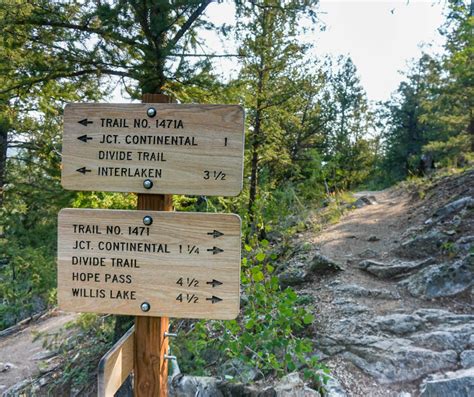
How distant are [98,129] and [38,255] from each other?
7500mm

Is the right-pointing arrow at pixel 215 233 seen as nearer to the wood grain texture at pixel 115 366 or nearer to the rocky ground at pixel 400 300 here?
the wood grain texture at pixel 115 366

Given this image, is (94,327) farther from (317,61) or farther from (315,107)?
(315,107)

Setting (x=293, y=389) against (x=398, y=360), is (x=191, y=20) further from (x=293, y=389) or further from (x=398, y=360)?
(x=398, y=360)

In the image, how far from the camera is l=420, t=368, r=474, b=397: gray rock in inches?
123

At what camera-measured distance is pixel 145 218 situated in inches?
71.3

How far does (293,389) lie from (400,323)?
1.69 meters

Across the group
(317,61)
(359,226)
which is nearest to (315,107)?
(317,61)

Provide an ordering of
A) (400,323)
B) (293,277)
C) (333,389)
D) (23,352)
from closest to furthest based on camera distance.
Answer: (333,389) → (400,323) → (293,277) → (23,352)

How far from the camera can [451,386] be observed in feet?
10.4

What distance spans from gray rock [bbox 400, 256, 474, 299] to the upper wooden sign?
4017mm

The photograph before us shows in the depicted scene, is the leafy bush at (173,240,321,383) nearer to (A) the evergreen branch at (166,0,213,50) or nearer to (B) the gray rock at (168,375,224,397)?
(B) the gray rock at (168,375,224,397)

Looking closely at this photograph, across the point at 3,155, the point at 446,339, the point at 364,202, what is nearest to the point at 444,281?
the point at 446,339

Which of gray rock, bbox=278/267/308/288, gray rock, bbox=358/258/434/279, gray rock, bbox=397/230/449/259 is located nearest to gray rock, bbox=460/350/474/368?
gray rock, bbox=358/258/434/279

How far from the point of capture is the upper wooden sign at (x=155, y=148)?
5.99ft
